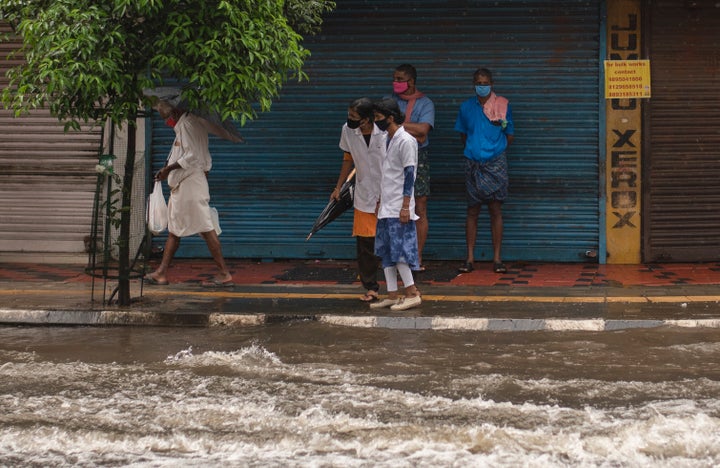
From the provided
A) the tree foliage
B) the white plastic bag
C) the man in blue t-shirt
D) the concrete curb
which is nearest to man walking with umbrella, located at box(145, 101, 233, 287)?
the white plastic bag

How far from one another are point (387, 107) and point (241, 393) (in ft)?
10.8

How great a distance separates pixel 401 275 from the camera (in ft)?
31.3

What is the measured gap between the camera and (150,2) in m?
8.45

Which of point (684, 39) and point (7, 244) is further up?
point (684, 39)

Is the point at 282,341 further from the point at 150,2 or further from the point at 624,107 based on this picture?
the point at 624,107

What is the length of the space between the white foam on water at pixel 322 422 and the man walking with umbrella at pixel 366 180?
104 inches

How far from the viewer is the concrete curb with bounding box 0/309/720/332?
8.82 meters

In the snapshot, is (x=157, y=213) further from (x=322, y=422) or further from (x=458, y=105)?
(x=322, y=422)

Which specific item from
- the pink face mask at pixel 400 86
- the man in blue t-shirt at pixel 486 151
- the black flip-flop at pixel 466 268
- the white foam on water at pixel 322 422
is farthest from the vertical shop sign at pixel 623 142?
the white foam on water at pixel 322 422

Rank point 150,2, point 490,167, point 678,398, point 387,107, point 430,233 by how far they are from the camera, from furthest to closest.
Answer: point 430,233 < point 490,167 < point 387,107 < point 150,2 < point 678,398

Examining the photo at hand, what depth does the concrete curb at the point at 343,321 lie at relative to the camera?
8.82m

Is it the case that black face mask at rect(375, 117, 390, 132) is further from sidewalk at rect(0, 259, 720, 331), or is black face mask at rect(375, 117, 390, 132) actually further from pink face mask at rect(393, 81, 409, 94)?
pink face mask at rect(393, 81, 409, 94)

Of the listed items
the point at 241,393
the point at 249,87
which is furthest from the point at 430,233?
the point at 241,393

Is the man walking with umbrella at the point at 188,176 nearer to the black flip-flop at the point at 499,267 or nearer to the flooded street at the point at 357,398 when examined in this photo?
the flooded street at the point at 357,398
